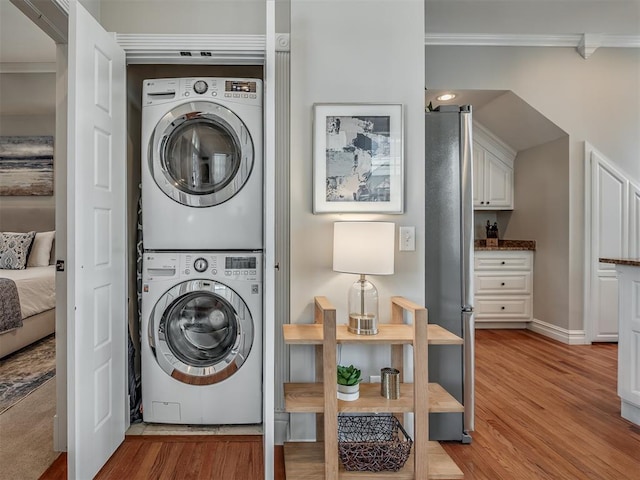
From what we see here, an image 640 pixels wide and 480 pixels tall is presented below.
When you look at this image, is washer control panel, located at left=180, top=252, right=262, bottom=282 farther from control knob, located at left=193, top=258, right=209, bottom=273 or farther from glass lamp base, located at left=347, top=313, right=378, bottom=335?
glass lamp base, located at left=347, top=313, right=378, bottom=335

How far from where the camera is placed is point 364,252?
1.77m

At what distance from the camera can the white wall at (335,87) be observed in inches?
80.6

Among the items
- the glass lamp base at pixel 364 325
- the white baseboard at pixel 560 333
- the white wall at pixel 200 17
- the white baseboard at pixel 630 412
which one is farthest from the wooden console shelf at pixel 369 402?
the white baseboard at pixel 560 333

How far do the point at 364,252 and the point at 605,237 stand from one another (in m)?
3.35

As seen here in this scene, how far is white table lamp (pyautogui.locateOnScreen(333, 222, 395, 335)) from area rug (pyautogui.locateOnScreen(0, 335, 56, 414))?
92.7 inches

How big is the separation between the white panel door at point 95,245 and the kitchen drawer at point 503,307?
3599 mm

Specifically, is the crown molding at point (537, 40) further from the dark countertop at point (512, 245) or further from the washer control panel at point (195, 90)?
the washer control panel at point (195, 90)

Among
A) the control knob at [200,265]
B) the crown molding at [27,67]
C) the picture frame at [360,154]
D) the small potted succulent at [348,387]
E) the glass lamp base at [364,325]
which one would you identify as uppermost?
the crown molding at [27,67]

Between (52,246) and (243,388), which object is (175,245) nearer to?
(243,388)

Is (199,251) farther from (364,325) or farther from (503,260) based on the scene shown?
(503,260)

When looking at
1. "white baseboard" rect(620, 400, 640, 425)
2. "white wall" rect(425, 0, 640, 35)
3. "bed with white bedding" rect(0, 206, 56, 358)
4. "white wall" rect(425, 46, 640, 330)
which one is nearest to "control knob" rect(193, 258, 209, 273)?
"bed with white bedding" rect(0, 206, 56, 358)

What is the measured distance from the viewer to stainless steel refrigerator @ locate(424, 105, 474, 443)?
217 centimetres

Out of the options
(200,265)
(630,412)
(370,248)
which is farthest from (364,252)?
(630,412)

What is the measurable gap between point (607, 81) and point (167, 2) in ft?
13.1
